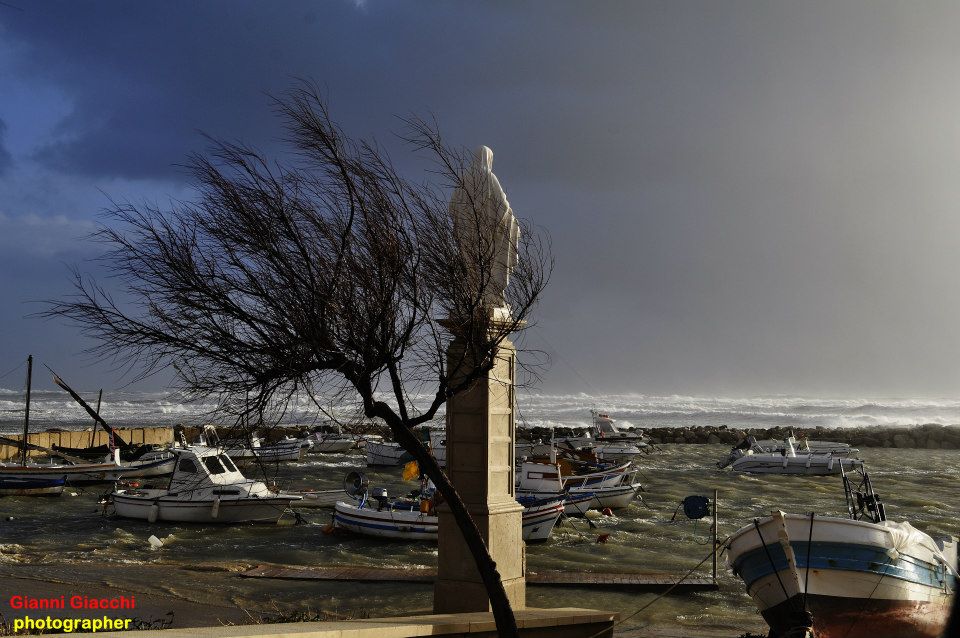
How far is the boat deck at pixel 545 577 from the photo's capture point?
13836 millimetres

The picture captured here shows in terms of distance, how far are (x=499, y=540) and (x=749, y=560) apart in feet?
10.8

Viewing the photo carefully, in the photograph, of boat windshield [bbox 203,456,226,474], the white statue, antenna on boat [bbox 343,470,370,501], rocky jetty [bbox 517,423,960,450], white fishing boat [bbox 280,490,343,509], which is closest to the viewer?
the white statue

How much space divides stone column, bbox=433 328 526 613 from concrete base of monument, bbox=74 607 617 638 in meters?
1.00

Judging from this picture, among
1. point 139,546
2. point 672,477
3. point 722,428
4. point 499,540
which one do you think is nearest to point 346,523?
point 139,546

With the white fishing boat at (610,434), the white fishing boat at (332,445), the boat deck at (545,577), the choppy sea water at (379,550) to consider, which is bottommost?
the choppy sea water at (379,550)

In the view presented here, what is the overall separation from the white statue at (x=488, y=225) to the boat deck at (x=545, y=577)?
6.83 metres

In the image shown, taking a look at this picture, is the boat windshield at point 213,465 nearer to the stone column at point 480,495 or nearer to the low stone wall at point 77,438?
the stone column at point 480,495

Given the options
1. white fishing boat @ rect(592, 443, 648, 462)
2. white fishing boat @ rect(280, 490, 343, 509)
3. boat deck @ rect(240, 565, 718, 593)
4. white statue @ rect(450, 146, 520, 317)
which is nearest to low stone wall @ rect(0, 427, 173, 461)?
white fishing boat @ rect(280, 490, 343, 509)

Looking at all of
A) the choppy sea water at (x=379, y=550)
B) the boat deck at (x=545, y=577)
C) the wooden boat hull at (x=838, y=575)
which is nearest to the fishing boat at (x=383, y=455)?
the choppy sea water at (x=379, y=550)

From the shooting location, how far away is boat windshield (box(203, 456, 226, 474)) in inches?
927

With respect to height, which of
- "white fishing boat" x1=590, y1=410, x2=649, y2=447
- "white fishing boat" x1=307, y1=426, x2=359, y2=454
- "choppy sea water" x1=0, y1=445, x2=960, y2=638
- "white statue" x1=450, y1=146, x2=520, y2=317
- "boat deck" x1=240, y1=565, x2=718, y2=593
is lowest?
"choppy sea water" x1=0, y1=445, x2=960, y2=638

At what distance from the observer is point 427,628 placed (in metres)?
7.47

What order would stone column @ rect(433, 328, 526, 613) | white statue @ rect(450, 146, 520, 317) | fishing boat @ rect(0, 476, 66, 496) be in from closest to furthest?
white statue @ rect(450, 146, 520, 317), stone column @ rect(433, 328, 526, 613), fishing boat @ rect(0, 476, 66, 496)

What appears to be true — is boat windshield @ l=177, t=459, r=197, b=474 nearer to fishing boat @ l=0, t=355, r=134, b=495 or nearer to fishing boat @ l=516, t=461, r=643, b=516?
fishing boat @ l=0, t=355, r=134, b=495
